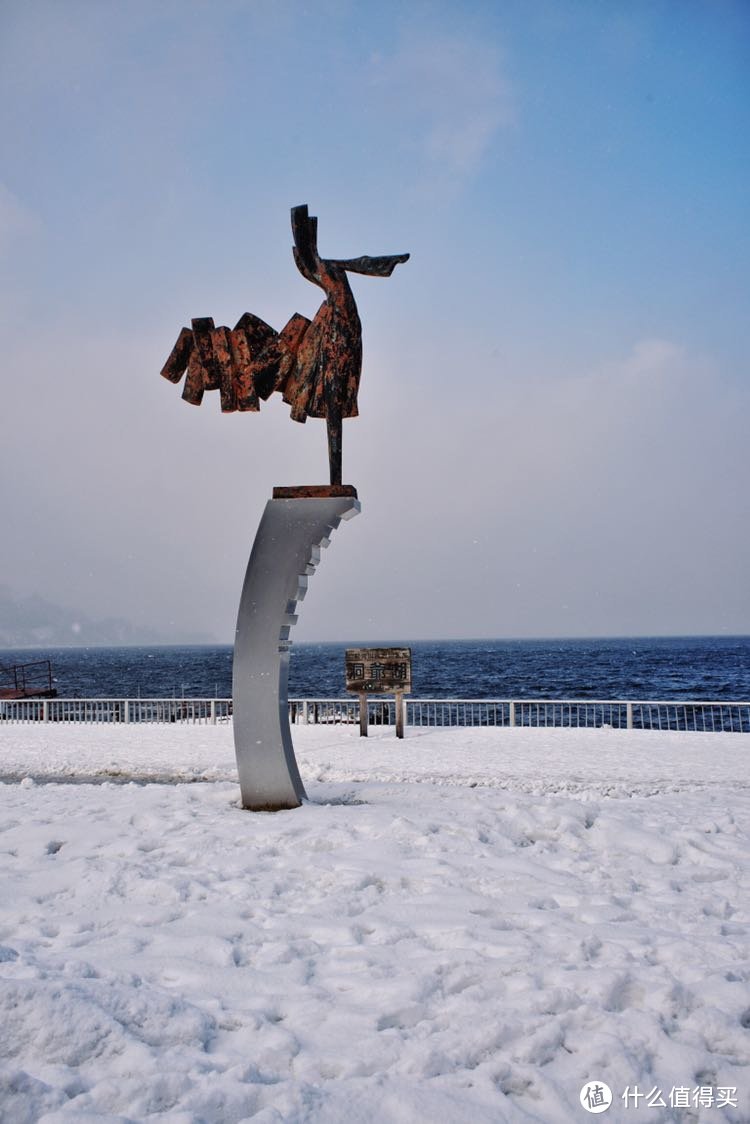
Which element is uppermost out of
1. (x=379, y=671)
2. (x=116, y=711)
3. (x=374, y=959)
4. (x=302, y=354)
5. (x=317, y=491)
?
(x=302, y=354)

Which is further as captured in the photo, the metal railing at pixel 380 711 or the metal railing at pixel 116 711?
the metal railing at pixel 116 711

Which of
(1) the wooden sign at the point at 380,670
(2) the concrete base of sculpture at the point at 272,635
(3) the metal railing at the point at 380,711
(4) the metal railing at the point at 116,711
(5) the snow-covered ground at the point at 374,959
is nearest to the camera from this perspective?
(5) the snow-covered ground at the point at 374,959

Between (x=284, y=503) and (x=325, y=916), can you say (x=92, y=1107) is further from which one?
(x=284, y=503)

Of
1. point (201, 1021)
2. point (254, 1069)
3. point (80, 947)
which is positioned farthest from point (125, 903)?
A: point (254, 1069)

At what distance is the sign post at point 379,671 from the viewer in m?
16.7

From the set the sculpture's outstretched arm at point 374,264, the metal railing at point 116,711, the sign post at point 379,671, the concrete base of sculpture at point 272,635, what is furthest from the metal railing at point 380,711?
the sculpture's outstretched arm at point 374,264

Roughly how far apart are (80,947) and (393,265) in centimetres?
654

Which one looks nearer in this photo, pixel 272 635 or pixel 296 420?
pixel 272 635

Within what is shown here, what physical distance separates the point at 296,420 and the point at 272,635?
2.24m

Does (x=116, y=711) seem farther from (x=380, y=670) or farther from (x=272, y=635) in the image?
(x=272, y=635)

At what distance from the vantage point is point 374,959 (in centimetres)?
394

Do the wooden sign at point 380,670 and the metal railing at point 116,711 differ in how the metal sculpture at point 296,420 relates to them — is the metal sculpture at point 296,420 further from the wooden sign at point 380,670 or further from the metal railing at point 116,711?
the metal railing at point 116,711

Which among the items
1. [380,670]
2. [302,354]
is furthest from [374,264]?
[380,670]

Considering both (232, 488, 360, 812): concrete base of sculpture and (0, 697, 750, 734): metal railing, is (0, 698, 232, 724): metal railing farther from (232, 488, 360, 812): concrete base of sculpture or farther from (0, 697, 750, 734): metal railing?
(232, 488, 360, 812): concrete base of sculpture
